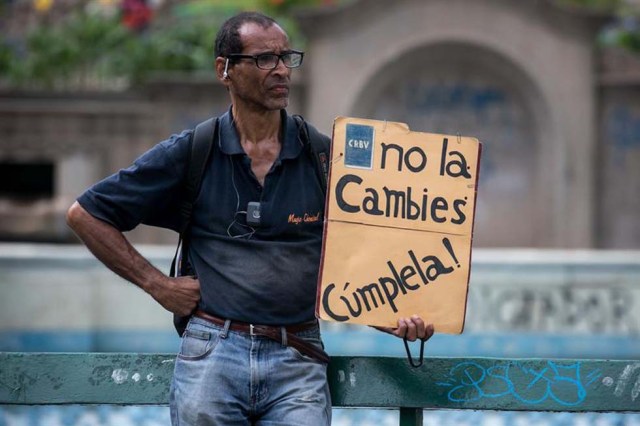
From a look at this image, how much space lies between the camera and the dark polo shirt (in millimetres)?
3736

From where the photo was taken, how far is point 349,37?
688 inches

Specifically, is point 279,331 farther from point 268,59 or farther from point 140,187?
point 268,59

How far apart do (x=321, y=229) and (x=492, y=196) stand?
14434 mm

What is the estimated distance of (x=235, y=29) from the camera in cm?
385

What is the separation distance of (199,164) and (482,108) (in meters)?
14.6

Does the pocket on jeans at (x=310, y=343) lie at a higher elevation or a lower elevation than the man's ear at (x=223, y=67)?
lower

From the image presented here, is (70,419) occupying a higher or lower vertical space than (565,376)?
lower

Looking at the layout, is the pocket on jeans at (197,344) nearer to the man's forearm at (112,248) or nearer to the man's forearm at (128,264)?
the man's forearm at (128,264)

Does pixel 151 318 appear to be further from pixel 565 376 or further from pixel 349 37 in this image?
pixel 349 37

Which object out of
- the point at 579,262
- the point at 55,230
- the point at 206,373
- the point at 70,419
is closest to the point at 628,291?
the point at 579,262

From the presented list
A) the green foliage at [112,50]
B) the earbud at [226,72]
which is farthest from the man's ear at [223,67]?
the green foliage at [112,50]

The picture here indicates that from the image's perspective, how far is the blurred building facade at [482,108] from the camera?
683 inches

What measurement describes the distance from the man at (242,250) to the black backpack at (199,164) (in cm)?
3

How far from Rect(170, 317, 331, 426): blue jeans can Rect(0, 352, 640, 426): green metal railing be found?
41 cm
